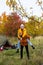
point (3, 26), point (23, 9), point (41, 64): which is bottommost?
point (41, 64)

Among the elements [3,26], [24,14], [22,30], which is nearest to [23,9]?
[24,14]

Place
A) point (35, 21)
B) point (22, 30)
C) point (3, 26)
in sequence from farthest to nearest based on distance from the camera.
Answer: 1. point (3, 26)
2. point (22, 30)
3. point (35, 21)

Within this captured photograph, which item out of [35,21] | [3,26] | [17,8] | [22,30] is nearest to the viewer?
[17,8]

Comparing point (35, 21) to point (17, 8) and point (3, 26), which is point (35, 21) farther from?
point (3, 26)

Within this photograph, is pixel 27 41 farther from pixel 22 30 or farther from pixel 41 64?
pixel 41 64

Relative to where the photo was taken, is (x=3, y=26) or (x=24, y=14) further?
(x=3, y=26)

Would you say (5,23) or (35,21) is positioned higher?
(5,23)

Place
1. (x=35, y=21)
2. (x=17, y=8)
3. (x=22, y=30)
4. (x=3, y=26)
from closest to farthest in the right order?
(x=17, y=8) < (x=35, y=21) < (x=22, y=30) < (x=3, y=26)

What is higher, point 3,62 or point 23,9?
point 23,9

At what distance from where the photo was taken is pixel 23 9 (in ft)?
42.2

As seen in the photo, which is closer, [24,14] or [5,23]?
[24,14]

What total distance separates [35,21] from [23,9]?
3.46ft

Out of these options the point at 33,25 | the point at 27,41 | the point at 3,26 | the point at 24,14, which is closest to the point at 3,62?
the point at 27,41

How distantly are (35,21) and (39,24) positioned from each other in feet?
0.91
